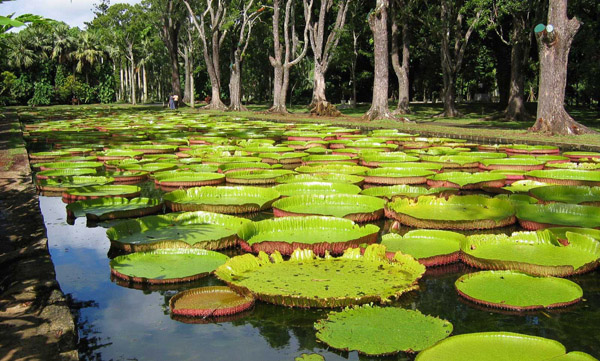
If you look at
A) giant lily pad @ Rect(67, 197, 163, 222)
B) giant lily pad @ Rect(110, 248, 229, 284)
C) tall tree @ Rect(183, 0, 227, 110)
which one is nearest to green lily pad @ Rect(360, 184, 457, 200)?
giant lily pad @ Rect(67, 197, 163, 222)

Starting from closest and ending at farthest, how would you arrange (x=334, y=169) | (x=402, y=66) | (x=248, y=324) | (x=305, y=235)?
(x=248, y=324) → (x=305, y=235) → (x=334, y=169) → (x=402, y=66)

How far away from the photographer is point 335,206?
537cm

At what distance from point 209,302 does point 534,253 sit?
2.22 metres

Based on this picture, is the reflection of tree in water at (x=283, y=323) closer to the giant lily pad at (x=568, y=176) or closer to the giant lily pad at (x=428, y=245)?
the giant lily pad at (x=428, y=245)

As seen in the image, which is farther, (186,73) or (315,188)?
(186,73)

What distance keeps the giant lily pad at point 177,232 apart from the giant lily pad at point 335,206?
653mm

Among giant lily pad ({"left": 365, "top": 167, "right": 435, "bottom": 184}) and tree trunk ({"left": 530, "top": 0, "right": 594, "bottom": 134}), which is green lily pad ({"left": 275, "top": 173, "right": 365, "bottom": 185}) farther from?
tree trunk ({"left": 530, "top": 0, "right": 594, "bottom": 134})

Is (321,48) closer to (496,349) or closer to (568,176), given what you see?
(568,176)

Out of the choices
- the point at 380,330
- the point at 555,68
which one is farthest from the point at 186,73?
the point at 380,330

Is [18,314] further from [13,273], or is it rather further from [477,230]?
[477,230]

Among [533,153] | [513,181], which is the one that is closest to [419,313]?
[513,181]

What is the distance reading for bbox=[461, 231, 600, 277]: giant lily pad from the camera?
Result: 3352mm

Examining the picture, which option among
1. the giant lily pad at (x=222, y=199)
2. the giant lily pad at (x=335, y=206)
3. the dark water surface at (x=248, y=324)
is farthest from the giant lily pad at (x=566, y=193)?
the giant lily pad at (x=222, y=199)

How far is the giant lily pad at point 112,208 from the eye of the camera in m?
5.07
